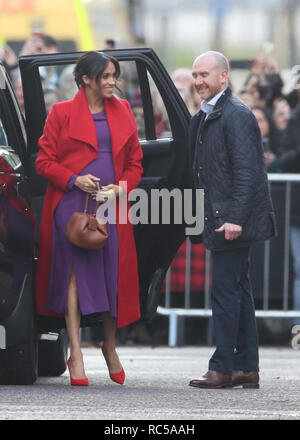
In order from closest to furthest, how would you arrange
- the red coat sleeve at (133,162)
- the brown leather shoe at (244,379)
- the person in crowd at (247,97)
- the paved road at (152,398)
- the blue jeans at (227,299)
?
1. the paved road at (152,398)
2. the red coat sleeve at (133,162)
3. the blue jeans at (227,299)
4. the brown leather shoe at (244,379)
5. the person in crowd at (247,97)

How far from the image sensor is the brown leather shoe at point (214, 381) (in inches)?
298

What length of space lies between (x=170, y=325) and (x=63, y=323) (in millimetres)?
4553

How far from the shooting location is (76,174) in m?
7.34

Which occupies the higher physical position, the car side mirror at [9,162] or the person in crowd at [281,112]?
the person in crowd at [281,112]

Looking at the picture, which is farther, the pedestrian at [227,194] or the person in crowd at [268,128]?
the person in crowd at [268,128]

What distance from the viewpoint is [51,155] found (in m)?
7.35

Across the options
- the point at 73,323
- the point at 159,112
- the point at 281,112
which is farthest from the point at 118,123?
the point at 281,112

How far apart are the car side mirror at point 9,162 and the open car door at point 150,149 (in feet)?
0.74

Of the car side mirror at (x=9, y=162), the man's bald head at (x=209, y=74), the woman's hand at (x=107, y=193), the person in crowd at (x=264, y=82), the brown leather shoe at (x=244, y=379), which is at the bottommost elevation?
the brown leather shoe at (x=244, y=379)

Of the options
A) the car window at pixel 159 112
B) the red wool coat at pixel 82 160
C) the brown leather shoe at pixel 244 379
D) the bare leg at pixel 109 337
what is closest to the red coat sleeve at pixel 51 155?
the red wool coat at pixel 82 160

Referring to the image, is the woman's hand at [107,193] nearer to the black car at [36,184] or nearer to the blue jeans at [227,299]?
the black car at [36,184]

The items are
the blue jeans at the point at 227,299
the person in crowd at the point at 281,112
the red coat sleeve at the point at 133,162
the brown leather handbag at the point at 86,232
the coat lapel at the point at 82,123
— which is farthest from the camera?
the person in crowd at the point at 281,112
